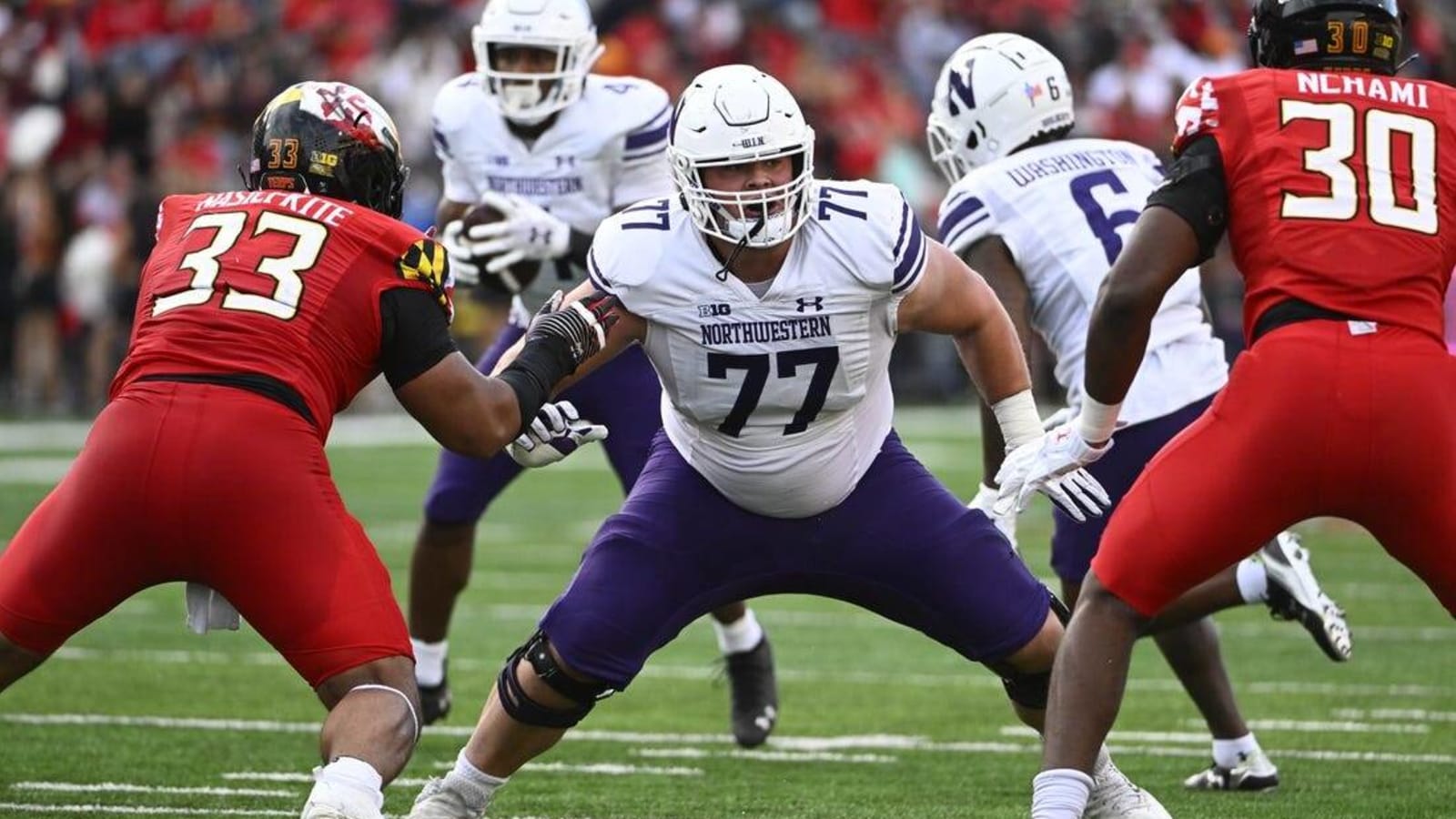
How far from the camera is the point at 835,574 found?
489 centimetres

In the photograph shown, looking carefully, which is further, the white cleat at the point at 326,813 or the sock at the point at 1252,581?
the sock at the point at 1252,581

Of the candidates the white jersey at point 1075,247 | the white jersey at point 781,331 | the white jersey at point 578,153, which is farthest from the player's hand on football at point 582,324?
the white jersey at point 578,153

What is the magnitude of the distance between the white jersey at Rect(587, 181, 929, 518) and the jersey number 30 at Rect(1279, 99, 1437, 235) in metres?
0.84

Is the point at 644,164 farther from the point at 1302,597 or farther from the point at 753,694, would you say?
the point at 1302,597

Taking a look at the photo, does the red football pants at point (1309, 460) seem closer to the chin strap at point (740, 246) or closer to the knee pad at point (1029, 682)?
the knee pad at point (1029, 682)

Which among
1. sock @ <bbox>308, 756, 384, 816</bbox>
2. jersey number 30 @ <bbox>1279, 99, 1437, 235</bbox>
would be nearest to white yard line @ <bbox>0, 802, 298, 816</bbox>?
sock @ <bbox>308, 756, 384, 816</bbox>

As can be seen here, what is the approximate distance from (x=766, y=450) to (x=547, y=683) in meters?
0.67

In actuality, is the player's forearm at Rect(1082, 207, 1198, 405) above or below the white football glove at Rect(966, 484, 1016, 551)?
above

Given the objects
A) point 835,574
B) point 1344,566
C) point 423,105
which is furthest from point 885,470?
point 423,105

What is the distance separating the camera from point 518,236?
6.80m

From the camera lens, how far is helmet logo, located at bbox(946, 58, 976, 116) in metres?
6.25

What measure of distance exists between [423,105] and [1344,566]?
978 centimetres

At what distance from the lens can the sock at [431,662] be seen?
23.1ft

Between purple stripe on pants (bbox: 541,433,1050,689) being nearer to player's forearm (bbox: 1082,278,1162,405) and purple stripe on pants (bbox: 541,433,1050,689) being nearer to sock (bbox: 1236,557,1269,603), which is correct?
player's forearm (bbox: 1082,278,1162,405)
